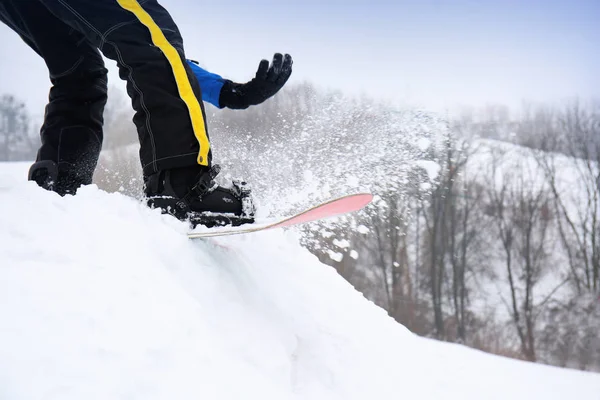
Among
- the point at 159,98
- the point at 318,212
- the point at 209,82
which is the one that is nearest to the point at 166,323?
the point at 318,212

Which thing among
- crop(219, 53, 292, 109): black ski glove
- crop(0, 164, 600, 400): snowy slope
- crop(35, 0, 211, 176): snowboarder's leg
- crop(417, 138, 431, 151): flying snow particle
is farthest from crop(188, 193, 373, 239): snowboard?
crop(417, 138, 431, 151): flying snow particle

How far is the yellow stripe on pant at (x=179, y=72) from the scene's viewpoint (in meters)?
1.13

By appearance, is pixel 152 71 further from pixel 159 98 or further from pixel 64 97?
pixel 64 97

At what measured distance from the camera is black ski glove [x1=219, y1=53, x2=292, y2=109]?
1569 millimetres

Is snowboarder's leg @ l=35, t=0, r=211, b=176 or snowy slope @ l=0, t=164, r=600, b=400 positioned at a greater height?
snowboarder's leg @ l=35, t=0, r=211, b=176

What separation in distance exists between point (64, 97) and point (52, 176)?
283 millimetres

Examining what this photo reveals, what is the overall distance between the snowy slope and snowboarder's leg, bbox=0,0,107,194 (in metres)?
0.36

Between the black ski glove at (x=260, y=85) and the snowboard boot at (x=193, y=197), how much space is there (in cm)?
55

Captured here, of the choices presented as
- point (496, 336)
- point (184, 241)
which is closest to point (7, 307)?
point (184, 241)

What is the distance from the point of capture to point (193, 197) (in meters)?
1.15

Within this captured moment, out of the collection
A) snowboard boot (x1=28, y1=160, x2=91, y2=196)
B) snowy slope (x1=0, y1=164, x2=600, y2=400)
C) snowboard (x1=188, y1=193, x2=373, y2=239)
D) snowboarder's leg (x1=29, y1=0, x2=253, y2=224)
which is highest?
snowboarder's leg (x1=29, y1=0, x2=253, y2=224)

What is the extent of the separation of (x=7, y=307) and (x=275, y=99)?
6.05 meters

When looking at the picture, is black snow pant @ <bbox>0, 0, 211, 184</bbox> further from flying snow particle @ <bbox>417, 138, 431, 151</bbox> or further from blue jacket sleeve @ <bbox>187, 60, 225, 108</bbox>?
flying snow particle @ <bbox>417, 138, 431, 151</bbox>

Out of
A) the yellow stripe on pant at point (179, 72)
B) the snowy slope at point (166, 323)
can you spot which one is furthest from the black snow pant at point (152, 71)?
the snowy slope at point (166, 323)
